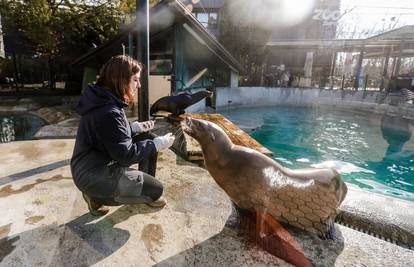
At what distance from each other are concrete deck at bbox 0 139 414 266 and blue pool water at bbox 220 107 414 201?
4780mm

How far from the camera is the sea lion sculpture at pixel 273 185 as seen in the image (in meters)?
2.17

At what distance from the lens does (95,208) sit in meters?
2.51

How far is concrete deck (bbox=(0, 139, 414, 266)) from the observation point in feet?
6.63

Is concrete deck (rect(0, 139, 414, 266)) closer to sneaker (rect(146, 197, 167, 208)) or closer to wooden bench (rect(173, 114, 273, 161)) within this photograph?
sneaker (rect(146, 197, 167, 208))

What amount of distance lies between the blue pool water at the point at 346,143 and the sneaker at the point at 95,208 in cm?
575

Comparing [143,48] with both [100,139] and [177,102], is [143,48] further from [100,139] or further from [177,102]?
[177,102]

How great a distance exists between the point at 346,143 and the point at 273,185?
8985 millimetres

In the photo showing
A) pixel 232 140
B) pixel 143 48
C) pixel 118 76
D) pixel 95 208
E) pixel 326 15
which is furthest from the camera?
pixel 326 15

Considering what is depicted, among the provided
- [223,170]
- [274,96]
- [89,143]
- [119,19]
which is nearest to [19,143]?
[89,143]

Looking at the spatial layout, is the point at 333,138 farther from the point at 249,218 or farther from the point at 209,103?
the point at 249,218

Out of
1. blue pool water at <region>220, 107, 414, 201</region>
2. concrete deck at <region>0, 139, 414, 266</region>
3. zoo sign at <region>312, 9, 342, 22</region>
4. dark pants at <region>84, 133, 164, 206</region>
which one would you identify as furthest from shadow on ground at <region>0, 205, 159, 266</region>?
zoo sign at <region>312, 9, 342, 22</region>

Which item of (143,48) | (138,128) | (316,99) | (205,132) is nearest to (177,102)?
(143,48)

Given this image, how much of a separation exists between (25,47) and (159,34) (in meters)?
9.25

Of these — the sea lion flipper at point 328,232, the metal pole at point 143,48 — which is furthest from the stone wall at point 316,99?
the sea lion flipper at point 328,232
